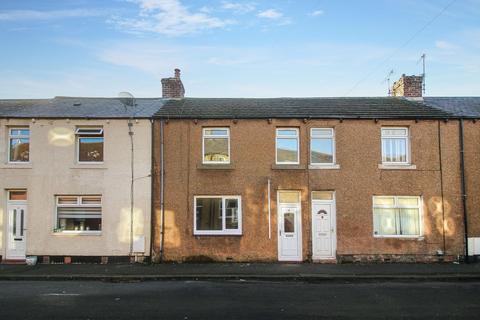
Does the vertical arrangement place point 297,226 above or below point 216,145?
below

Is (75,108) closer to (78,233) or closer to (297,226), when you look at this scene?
(78,233)

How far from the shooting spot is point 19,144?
1742cm

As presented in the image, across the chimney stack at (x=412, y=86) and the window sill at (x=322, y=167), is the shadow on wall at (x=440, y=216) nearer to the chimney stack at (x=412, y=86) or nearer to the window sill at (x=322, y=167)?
the window sill at (x=322, y=167)

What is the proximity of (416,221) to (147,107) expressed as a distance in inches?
469

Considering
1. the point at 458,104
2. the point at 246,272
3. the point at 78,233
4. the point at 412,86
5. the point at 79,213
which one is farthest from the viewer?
the point at 412,86

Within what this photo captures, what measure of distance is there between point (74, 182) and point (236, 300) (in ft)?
31.0

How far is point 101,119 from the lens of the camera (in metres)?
17.2

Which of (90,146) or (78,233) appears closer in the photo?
(78,233)

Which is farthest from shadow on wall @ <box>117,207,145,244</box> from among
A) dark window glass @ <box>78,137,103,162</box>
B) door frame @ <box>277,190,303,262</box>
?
door frame @ <box>277,190,303,262</box>

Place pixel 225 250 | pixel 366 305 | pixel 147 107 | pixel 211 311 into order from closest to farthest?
pixel 211 311 → pixel 366 305 → pixel 225 250 → pixel 147 107

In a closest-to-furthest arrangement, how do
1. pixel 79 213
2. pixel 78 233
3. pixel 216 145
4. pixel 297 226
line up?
pixel 78 233
pixel 297 226
pixel 79 213
pixel 216 145

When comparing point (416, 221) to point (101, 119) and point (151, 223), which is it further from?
point (101, 119)

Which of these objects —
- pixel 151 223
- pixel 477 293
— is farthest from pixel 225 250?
pixel 477 293

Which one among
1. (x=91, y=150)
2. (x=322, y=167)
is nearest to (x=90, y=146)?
(x=91, y=150)
